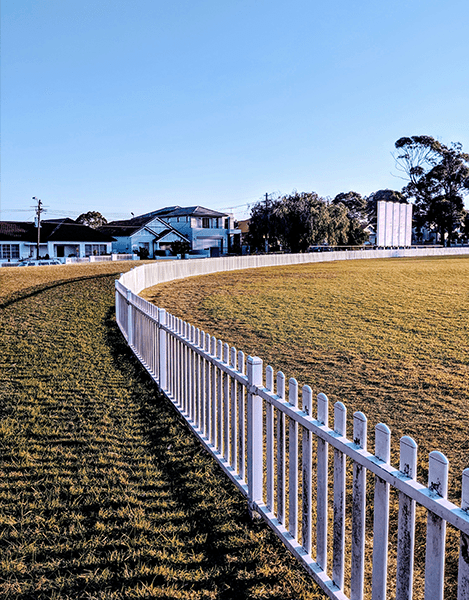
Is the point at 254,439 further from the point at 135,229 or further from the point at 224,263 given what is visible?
the point at 135,229

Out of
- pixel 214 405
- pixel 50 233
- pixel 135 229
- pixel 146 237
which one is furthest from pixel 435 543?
pixel 146 237

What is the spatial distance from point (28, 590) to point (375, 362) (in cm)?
681

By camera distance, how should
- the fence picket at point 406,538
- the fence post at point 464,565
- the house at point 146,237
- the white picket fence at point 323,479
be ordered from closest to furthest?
the fence post at point 464,565
the white picket fence at point 323,479
the fence picket at point 406,538
the house at point 146,237

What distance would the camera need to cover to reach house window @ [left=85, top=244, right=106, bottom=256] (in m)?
62.3

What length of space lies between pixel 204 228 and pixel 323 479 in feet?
231

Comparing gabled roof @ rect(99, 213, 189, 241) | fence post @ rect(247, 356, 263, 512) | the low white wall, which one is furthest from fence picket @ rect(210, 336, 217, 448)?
gabled roof @ rect(99, 213, 189, 241)

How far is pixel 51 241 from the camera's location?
60.0m

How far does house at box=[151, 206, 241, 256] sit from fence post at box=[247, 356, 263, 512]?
219 feet

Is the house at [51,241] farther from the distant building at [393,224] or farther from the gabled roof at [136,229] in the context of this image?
the distant building at [393,224]

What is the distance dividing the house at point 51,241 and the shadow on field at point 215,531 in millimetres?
57618

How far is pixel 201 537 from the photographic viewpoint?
3.60 meters

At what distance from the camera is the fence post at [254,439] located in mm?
3975

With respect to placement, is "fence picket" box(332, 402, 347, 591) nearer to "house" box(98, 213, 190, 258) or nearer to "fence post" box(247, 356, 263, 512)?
"fence post" box(247, 356, 263, 512)

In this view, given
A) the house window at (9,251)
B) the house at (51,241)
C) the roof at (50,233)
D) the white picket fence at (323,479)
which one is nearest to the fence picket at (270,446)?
the white picket fence at (323,479)
